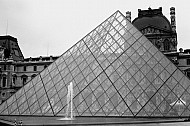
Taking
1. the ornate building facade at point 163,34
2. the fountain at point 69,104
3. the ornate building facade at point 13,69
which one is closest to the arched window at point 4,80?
the ornate building facade at point 13,69

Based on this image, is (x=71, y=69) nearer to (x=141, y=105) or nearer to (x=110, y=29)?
(x=110, y=29)

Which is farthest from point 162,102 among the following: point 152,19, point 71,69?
point 152,19

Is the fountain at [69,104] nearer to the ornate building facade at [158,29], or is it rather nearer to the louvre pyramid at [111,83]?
the louvre pyramid at [111,83]

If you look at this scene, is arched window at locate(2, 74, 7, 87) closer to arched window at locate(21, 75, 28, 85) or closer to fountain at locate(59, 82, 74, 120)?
arched window at locate(21, 75, 28, 85)

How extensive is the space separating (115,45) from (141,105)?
18.9 ft

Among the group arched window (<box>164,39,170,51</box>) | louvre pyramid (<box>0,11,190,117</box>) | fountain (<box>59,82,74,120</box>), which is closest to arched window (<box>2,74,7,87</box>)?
arched window (<box>164,39,170,51</box>)

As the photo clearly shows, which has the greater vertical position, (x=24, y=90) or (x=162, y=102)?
(x=24, y=90)

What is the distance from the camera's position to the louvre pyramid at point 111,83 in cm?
1439

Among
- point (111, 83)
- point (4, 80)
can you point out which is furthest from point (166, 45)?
point (4, 80)

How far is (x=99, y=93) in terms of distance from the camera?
50.3ft

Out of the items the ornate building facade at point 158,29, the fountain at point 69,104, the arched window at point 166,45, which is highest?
the ornate building facade at point 158,29

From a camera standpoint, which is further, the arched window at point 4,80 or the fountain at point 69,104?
the arched window at point 4,80

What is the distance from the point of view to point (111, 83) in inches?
617

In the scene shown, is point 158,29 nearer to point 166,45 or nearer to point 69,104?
point 166,45
